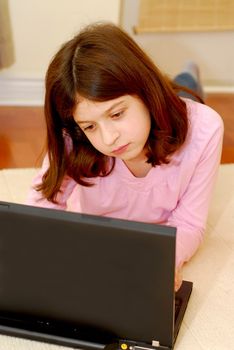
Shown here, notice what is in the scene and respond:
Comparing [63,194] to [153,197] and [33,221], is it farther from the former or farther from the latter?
[33,221]

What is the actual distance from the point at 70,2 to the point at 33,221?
4.66 feet

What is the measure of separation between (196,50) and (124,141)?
1449 mm

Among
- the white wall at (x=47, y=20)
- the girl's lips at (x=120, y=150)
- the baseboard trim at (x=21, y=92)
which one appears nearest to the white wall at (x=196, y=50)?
the white wall at (x=47, y=20)

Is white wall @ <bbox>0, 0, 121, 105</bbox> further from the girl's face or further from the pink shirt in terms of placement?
the girl's face

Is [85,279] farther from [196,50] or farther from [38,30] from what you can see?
[196,50]

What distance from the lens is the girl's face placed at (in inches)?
32.6

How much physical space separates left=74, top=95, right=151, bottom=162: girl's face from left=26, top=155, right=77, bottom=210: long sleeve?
0.68 ft

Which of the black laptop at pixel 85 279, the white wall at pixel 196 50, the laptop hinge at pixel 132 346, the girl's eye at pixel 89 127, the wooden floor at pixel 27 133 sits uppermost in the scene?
the girl's eye at pixel 89 127

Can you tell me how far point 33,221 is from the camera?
2.27 feet

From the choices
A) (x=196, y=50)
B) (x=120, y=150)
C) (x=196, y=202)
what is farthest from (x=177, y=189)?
(x=196, y=50)

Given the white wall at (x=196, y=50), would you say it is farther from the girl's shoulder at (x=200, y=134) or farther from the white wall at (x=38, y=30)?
the girl's shoulder at (x=200, y=134)

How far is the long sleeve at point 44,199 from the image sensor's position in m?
1.06

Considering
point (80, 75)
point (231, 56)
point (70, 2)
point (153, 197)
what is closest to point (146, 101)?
point (80, 75)

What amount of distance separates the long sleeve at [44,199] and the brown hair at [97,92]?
3 cm
